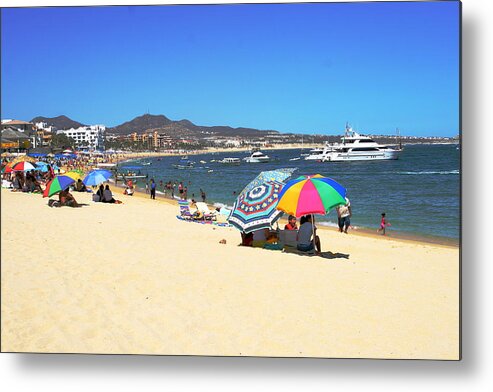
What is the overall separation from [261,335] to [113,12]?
346cm

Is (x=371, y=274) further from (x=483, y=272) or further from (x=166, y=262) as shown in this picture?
(x=166, y=262)

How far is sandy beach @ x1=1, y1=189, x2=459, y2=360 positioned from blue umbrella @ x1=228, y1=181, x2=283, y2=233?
80cm

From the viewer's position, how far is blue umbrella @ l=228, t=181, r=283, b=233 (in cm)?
736

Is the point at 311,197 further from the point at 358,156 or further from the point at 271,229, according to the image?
the point at 358,156

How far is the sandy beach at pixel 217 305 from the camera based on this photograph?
4660mm

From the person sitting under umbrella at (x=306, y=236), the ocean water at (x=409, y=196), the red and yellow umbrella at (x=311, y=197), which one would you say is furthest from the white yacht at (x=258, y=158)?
the red and yellow umbrella at (x=311, y=197)

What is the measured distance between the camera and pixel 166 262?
6.38m

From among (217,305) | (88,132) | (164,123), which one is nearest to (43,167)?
(88,132)

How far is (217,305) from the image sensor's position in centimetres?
503

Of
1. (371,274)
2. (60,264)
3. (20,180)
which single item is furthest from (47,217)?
(20,180)

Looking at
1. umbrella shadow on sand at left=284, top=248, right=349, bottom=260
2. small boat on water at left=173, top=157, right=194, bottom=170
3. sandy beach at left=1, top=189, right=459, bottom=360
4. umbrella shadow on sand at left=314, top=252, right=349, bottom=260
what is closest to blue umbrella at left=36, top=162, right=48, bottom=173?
sandy beach at left=1, top=189, right=459, bottom=360

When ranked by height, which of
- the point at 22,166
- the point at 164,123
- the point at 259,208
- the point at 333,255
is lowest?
the point at 333,255

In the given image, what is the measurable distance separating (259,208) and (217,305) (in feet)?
8.53

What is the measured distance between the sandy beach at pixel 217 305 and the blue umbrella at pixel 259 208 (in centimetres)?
80
